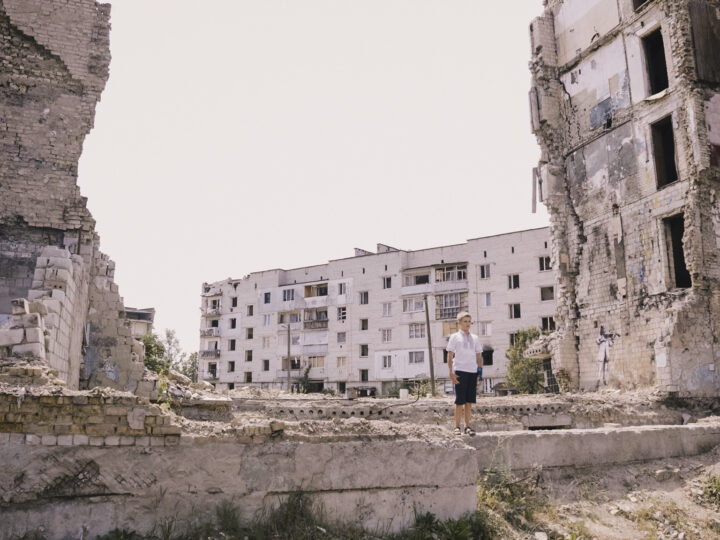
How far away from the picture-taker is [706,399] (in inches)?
616

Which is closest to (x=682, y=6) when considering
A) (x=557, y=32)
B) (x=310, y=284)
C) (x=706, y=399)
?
(x=557, y=32)

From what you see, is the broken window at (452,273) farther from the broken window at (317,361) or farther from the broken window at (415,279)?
the broken window at (317,361)

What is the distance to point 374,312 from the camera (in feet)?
158

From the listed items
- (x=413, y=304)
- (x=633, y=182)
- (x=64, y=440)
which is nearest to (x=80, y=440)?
(x=64, y=440)

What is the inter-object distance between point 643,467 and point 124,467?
6425 millimetres

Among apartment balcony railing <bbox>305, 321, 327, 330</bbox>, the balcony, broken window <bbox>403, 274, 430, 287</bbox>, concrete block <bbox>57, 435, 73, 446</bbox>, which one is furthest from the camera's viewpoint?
the balcony

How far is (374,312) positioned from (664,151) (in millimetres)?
31799

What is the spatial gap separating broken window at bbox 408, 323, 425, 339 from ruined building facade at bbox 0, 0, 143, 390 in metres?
33.9

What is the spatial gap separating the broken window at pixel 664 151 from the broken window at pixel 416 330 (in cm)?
2837

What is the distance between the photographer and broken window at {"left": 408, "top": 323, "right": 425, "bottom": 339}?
45156mm

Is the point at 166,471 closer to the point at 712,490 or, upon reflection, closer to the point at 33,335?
the point at 33,335

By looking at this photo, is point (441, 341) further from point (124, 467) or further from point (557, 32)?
point (124, 467)

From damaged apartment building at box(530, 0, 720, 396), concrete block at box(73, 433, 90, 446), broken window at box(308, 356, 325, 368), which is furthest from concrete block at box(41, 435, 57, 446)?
broken window at box(308, 356, 325, 368)

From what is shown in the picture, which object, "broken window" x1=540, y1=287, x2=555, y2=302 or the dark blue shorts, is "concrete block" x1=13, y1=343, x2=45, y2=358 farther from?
"broken window" x1=540, y1=287, x2=555, y2=302
